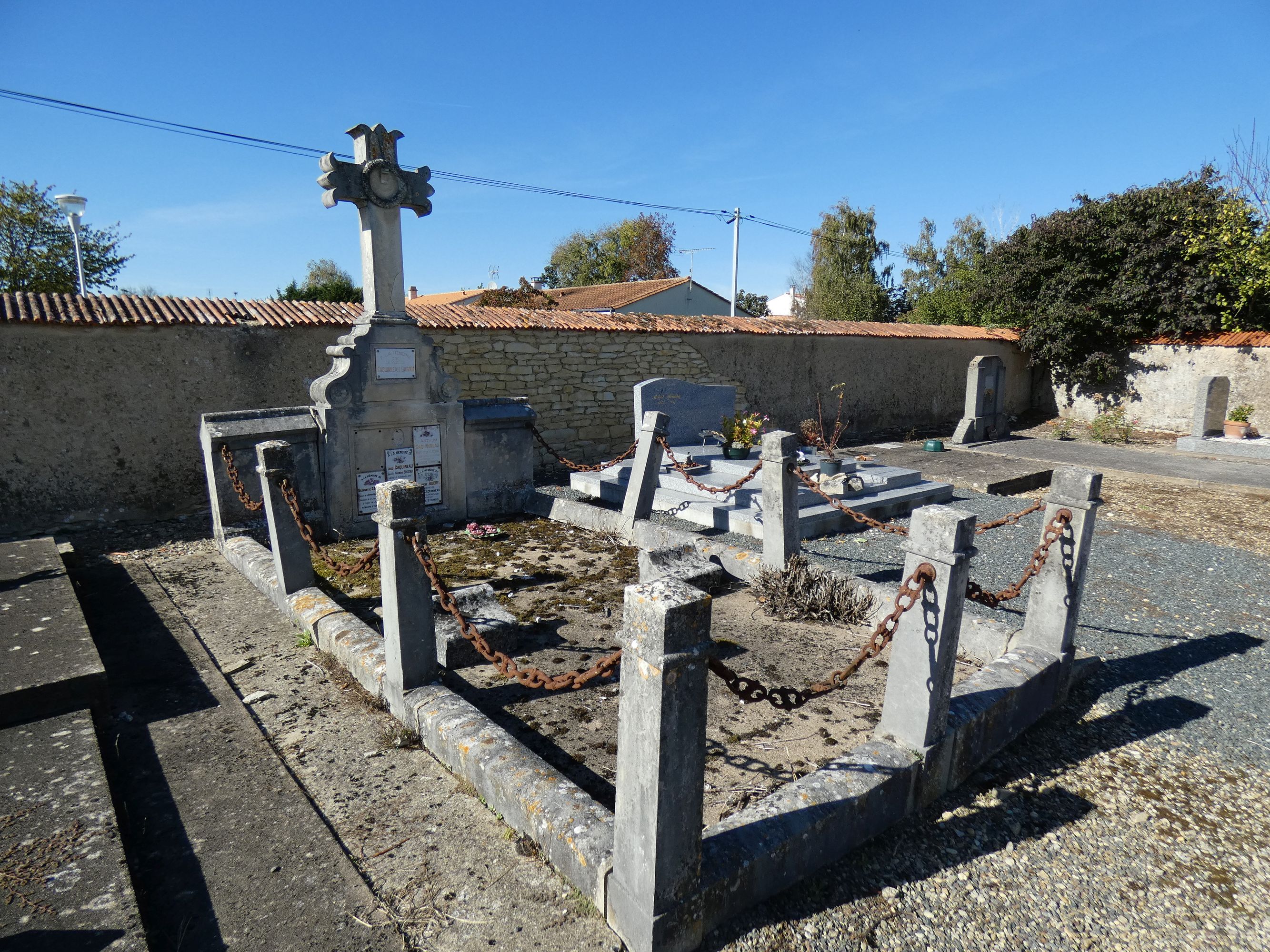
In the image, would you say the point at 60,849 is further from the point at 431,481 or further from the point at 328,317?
the point at 328,317

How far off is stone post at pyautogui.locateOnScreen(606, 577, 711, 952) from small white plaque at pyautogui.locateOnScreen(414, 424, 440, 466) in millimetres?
5776

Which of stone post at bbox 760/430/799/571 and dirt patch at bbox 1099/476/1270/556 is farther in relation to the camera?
dirt patch at bbox 1099/476/1270/556

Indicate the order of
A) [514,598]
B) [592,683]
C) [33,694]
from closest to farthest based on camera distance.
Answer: [33,694]
[592,683]
[514,598]

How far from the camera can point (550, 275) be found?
38.0 meters

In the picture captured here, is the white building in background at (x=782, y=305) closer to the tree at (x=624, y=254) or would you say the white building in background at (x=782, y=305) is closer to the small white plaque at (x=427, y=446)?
the tree at (x=624, y=254)

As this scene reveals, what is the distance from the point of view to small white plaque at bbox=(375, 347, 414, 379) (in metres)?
7.04

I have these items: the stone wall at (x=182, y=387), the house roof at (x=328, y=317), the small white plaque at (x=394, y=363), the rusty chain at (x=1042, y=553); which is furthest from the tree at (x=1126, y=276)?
the small white plaque at (x=394, y=363)

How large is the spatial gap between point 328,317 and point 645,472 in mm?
5108

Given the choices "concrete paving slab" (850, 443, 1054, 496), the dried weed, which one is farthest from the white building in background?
the dried weed

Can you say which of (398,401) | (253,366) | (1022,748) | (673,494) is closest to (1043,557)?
(1022,748)

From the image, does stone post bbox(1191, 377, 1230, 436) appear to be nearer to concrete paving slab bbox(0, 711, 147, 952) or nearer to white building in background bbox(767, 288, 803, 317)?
concrete paving slab bbox(0, 711, 147, 952)

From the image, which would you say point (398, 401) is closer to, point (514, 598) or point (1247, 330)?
point (514, 598)

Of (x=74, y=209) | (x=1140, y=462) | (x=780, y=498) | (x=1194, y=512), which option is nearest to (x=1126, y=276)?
(x=1140, y=462)

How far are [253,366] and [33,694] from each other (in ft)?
20.2
